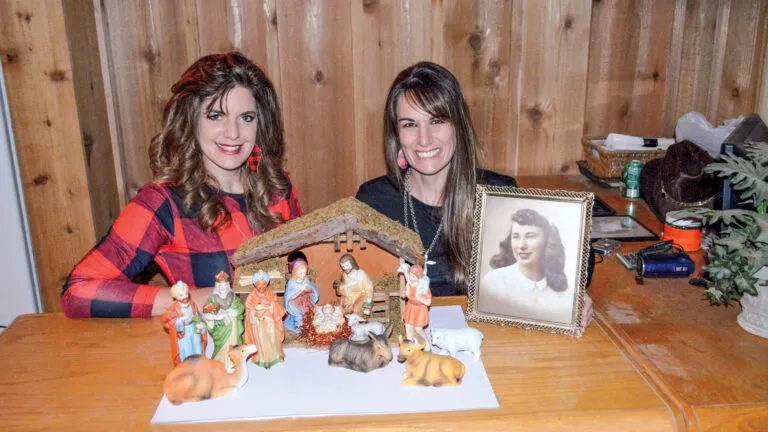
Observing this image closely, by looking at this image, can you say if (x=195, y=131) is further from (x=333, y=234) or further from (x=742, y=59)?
(x=742, y=59)

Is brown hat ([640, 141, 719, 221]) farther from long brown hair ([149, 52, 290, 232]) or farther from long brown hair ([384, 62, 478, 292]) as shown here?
long brown hair ([149, 52, 290, 232])

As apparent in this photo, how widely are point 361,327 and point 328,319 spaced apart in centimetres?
7

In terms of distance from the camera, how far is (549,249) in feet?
4.34

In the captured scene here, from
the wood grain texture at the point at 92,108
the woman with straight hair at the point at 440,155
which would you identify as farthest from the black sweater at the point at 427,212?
the wood grain texture at the point at 92,108

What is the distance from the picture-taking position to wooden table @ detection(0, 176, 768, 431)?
1063mm

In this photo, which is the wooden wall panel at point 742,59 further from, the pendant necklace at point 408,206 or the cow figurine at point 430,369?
the cow figurine at point 430,369

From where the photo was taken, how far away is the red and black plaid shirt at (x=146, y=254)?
146 centimetres

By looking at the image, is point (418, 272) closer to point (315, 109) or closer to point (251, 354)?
point (251, 354)

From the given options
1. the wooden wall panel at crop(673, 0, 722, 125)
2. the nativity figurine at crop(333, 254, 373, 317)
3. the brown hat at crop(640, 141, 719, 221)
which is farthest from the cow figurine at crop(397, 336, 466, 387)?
the wooden wall panel at crop(673, 0, 722, 125)

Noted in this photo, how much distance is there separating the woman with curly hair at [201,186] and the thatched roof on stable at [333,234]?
0.49 meters

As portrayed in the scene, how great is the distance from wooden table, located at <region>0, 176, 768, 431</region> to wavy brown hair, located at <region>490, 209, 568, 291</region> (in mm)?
127

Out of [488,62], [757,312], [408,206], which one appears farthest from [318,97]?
[757,312]

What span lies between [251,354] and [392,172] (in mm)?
963

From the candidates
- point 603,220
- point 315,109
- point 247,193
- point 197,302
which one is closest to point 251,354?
point 197,302
